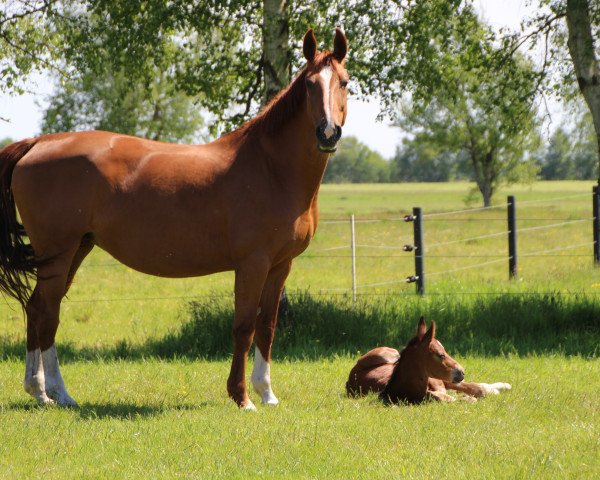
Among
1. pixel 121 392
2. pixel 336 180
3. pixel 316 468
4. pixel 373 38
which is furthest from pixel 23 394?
pixel 336 180

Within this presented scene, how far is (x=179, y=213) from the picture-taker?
7133 millimetres

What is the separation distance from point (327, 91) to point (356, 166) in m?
144

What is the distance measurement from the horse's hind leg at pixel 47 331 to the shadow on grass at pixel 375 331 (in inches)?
95.7

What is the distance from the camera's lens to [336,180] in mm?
138625

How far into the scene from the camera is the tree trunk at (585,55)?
10.6 m

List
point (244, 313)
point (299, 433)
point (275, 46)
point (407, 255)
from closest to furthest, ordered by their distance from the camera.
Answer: point (299, 433)
point (244, 313)
point (275, 46)
point (407, 255)

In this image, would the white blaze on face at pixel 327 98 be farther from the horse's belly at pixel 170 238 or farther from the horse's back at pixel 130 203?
the horse's belly at pixel 170 238

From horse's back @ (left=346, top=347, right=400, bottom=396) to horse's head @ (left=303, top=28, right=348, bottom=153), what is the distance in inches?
88.0

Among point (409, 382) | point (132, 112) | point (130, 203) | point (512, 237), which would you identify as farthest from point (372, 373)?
point (132, 112)

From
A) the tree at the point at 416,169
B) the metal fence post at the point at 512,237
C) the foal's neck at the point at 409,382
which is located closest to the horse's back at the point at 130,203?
the foal's neck at the point at 409,382

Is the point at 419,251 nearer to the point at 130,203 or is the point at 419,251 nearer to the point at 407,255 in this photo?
the point at 407,255

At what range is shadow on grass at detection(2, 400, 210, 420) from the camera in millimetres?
6680

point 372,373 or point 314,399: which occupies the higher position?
point 372,373

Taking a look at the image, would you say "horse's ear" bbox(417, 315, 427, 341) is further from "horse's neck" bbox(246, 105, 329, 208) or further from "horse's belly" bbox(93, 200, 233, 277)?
"horse's belly" bbox(93, 200, 233, 277)
